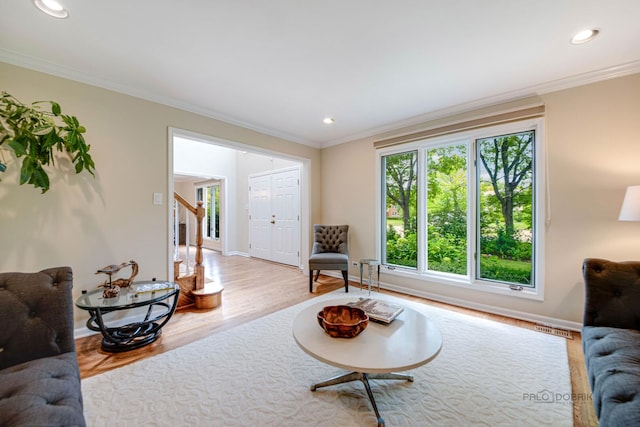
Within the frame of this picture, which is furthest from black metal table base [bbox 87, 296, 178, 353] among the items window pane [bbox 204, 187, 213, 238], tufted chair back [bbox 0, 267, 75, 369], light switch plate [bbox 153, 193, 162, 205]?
window pane [bbox 204, 187, 213, 238]

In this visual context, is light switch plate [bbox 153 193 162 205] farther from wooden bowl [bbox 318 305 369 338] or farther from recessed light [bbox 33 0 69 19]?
wooden bowl [bbox 318 305 369 338]

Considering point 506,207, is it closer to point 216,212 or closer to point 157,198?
point 157,198

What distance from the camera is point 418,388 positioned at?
5.61 ft

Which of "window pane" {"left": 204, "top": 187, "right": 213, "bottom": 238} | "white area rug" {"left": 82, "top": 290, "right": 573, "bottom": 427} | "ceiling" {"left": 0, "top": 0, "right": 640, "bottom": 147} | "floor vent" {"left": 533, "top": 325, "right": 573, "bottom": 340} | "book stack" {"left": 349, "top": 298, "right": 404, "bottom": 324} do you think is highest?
"ceiling" {"left": 0, "top": 0, "right": 640, "bottom": 147}

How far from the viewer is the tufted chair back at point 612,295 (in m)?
1.55

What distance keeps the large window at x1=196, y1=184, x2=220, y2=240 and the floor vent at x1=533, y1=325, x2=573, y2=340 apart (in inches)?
282

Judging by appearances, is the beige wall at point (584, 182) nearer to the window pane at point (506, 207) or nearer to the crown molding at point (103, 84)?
the window pane at point (506, 207)

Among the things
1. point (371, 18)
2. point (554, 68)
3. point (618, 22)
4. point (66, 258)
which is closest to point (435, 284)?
point (554, 68)

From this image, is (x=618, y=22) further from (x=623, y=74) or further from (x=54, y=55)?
(x=54, y=55)

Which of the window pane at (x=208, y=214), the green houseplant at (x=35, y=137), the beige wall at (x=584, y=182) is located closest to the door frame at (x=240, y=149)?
the green houseplant at (x=35, y=137)

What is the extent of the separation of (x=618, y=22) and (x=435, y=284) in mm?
2900

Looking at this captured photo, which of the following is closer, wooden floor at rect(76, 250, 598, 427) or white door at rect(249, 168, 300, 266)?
wooden floor at rect(76, 250, 598, 427)

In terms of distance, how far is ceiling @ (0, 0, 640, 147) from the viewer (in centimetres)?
167

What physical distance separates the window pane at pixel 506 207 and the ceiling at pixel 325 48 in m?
0.56
